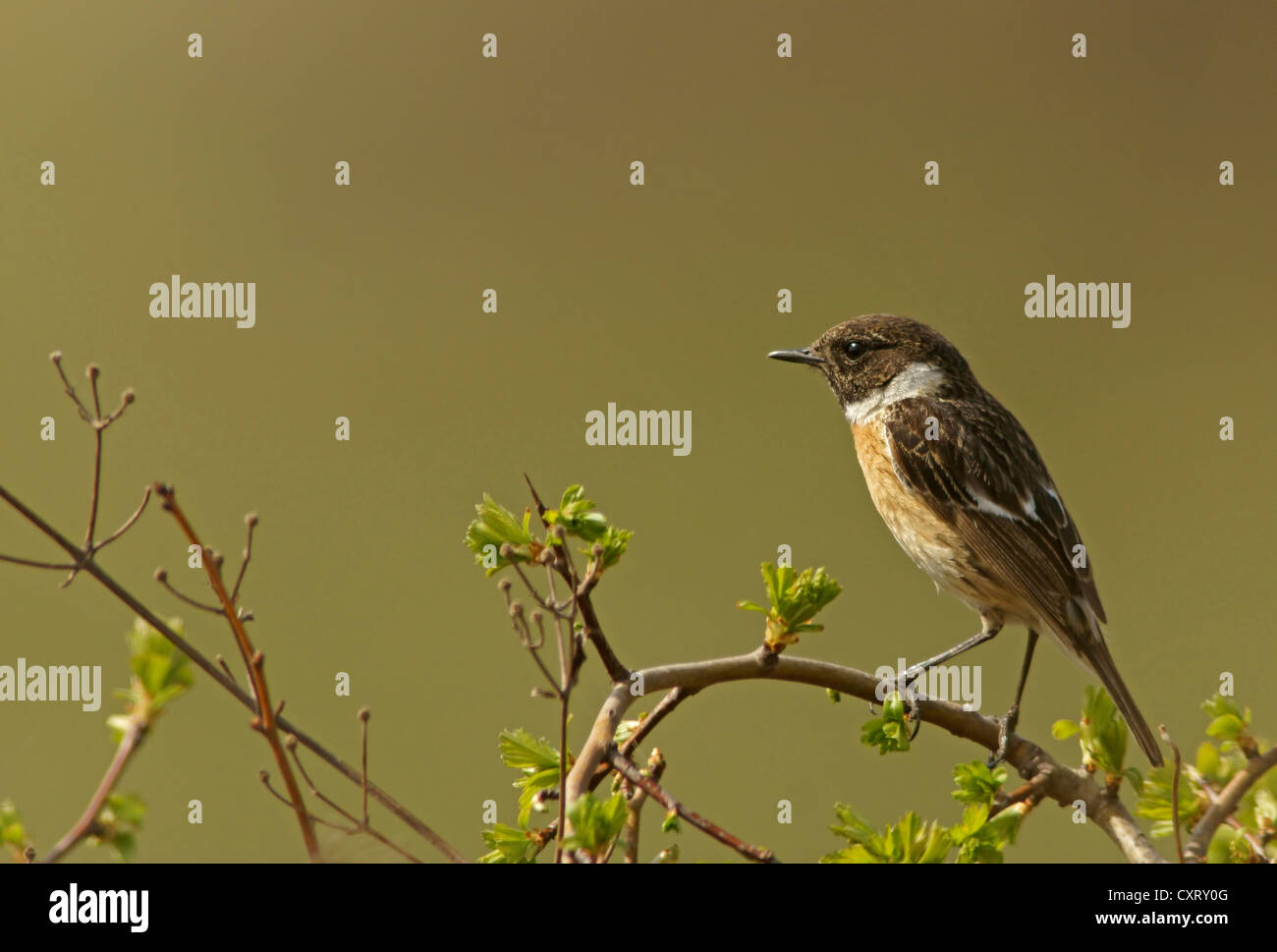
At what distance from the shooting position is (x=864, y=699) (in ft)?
5.15

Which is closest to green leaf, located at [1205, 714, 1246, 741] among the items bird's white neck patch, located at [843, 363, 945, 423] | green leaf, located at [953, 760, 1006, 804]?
green leaf, located at [953, 760, 1006, 804]

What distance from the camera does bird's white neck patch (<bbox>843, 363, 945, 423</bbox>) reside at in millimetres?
4066

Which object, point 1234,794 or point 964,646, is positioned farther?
point 964,646

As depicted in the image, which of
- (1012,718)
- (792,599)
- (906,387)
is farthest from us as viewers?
(906,387)

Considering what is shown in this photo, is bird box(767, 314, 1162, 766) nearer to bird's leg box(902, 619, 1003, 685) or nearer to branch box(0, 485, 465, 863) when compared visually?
bird's leg box(902, 619, 1003, 685)

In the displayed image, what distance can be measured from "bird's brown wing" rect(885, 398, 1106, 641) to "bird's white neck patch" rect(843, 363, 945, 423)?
7cm

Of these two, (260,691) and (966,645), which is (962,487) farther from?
(260,691)

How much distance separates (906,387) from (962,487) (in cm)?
46

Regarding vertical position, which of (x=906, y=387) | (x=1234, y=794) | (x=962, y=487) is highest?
(x=906, y=387)

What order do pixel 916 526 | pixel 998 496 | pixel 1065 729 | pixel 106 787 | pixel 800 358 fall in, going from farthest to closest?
pixel 800 358 < pixel 916 526 < pixel 998 496 < pixel 1065 729 < pixel 106 787

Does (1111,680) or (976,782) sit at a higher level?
(976,782)

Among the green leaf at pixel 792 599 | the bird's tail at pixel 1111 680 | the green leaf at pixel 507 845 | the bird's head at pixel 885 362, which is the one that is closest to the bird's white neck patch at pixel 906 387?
the bird's head at pixel 885 362

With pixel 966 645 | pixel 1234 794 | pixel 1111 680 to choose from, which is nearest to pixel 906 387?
pixel 966 645

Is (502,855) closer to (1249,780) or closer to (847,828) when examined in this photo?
(847,828)
